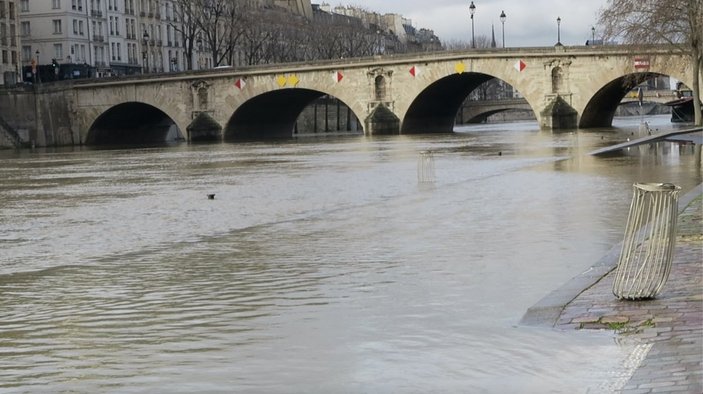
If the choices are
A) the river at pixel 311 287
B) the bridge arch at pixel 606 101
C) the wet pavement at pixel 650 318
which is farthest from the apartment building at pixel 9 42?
the wet pavement at pixel 650 318

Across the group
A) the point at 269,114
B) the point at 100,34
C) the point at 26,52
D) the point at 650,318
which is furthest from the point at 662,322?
the point at 100,34

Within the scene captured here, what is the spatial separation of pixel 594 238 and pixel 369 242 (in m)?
2.96

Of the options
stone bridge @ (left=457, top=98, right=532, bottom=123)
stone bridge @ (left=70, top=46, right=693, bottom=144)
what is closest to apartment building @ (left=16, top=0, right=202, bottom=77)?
stone bridge @ (left=70, top=46, right=693, bottom=144)

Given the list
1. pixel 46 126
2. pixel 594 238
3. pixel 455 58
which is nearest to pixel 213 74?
pixel 46 126

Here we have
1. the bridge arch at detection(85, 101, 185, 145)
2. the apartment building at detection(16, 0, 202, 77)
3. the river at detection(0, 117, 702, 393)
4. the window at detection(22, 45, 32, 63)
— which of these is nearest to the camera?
the river at detection(0, 117, 702, 393)

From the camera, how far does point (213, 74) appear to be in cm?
9162

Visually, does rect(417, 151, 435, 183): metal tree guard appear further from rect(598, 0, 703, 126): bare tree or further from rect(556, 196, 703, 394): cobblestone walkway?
rect(598, 0, 703, 126): bare tree

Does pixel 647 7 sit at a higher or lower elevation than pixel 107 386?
higher

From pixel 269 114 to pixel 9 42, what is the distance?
85.1ft

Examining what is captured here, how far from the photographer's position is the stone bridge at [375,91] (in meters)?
76.4

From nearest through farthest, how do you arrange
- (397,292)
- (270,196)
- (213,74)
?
(397,292), (270,196), (213,74)

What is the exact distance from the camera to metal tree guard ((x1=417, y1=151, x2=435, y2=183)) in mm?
31078

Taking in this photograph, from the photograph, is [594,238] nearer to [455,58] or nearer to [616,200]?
[616,200]

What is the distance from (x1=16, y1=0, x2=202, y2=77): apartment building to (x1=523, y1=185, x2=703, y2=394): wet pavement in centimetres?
10148
